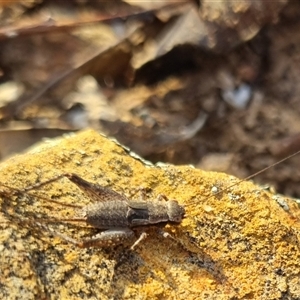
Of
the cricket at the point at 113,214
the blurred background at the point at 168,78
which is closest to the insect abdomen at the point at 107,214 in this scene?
the cricket at the point at 113,214

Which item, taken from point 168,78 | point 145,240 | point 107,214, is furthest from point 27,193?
point 168,78

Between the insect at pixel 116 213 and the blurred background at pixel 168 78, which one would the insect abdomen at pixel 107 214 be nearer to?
the insect at pixel 116 213

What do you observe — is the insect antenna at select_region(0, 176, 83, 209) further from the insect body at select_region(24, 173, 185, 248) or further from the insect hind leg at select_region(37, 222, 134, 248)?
the insect hind leg at select_region(37, 222, 134, 248)

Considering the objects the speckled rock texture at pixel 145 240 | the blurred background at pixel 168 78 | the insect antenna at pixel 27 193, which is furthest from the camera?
the blurred background at pixel 168 78

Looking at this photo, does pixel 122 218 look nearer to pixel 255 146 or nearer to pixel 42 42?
pixel 255 146

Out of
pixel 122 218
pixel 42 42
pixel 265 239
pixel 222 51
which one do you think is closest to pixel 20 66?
pixel 42 42

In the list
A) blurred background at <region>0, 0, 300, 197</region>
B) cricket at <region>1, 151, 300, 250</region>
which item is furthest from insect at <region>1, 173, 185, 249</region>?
blurred background at <region>0, 0, 300, 197</region>
